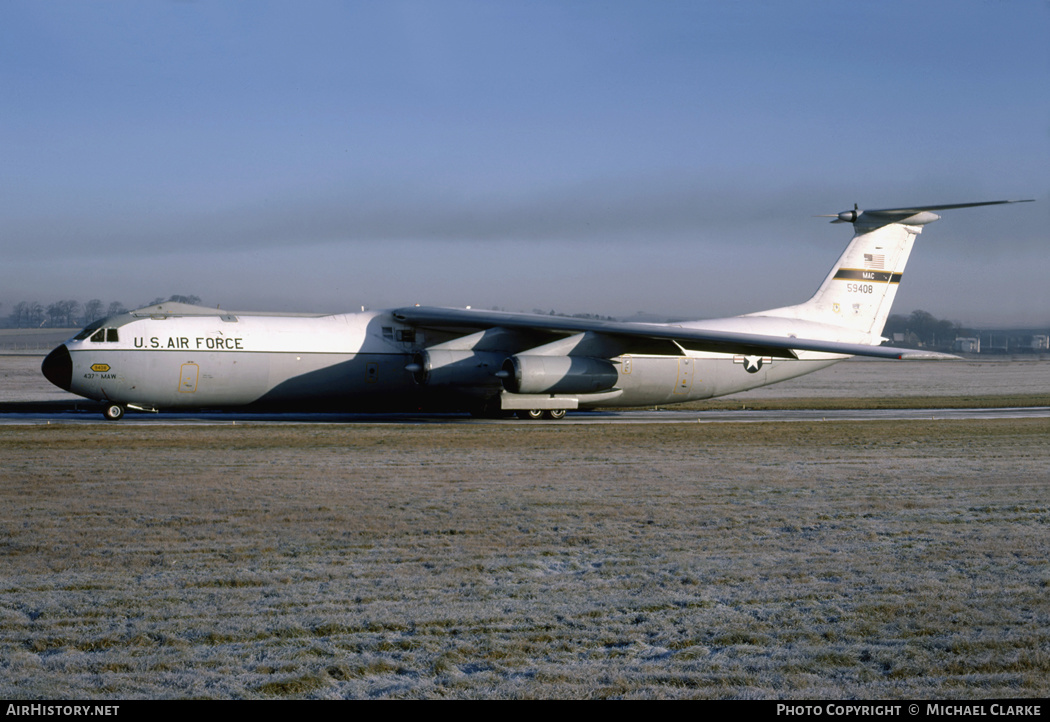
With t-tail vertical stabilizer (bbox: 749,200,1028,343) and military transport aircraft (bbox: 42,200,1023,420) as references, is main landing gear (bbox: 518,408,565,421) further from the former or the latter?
t-tail vertical stabilizer (bbox: 749,200,1028,343)

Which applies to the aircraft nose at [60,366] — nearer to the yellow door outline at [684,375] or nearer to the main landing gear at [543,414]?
the main landing gear at [543,414]

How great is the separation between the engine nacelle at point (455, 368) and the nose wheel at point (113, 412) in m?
7.22

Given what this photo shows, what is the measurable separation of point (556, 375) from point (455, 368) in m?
2.61

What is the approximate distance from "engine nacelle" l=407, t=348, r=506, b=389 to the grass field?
323 inches

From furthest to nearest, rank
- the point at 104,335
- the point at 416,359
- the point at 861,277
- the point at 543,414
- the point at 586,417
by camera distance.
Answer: the point at 861,277 < the point at 586,417 < the point at 543,414 < the point at 416,359 < the point at 104,335

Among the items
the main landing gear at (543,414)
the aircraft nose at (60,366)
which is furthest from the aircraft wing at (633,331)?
the aircraft nose at (60,366)

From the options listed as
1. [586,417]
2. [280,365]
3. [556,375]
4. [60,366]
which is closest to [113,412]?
[60,366]

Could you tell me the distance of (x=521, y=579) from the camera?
7309mm

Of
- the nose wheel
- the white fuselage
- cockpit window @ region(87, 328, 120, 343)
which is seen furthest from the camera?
the nose wheel

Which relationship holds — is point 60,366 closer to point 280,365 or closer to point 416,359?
point 280,365

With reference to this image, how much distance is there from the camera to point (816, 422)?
23484 millimetres

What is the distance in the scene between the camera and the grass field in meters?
5.17

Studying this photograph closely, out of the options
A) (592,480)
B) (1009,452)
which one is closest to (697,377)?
(1009,452)

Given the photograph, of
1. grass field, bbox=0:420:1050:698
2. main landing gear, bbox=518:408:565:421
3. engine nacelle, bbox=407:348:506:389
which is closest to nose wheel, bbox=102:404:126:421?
engine nacelle, bbox=407:348:506:389
